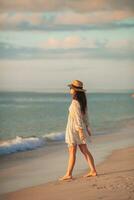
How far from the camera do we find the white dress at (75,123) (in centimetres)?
303

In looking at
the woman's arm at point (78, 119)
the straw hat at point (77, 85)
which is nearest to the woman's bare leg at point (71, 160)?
the woman's arm at point (78, 119)

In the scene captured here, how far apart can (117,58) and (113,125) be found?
0.41m

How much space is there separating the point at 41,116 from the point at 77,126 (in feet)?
0.79

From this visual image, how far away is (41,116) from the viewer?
3.15 metres

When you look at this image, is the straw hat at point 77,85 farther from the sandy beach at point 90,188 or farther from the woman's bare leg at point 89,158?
the sandy beach at point 90,188

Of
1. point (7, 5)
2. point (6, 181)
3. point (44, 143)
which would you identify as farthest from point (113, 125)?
point (7, 5)

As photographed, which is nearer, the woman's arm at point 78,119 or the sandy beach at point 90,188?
the sandy beach at point 90,188

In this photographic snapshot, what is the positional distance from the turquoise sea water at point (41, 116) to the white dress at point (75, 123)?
0.18 feet

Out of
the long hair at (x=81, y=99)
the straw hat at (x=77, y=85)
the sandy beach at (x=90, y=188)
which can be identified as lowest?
the sandy beach at (x=90, y=188)

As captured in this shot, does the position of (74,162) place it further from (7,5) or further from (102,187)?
(7,5)

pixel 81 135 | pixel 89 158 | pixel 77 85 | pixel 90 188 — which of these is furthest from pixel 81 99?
pixel 90 188

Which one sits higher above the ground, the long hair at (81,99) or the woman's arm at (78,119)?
the long hair at (81,99)

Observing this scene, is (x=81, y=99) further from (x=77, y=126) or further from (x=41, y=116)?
(x=41, y=116)

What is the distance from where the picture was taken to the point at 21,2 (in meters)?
3.03
